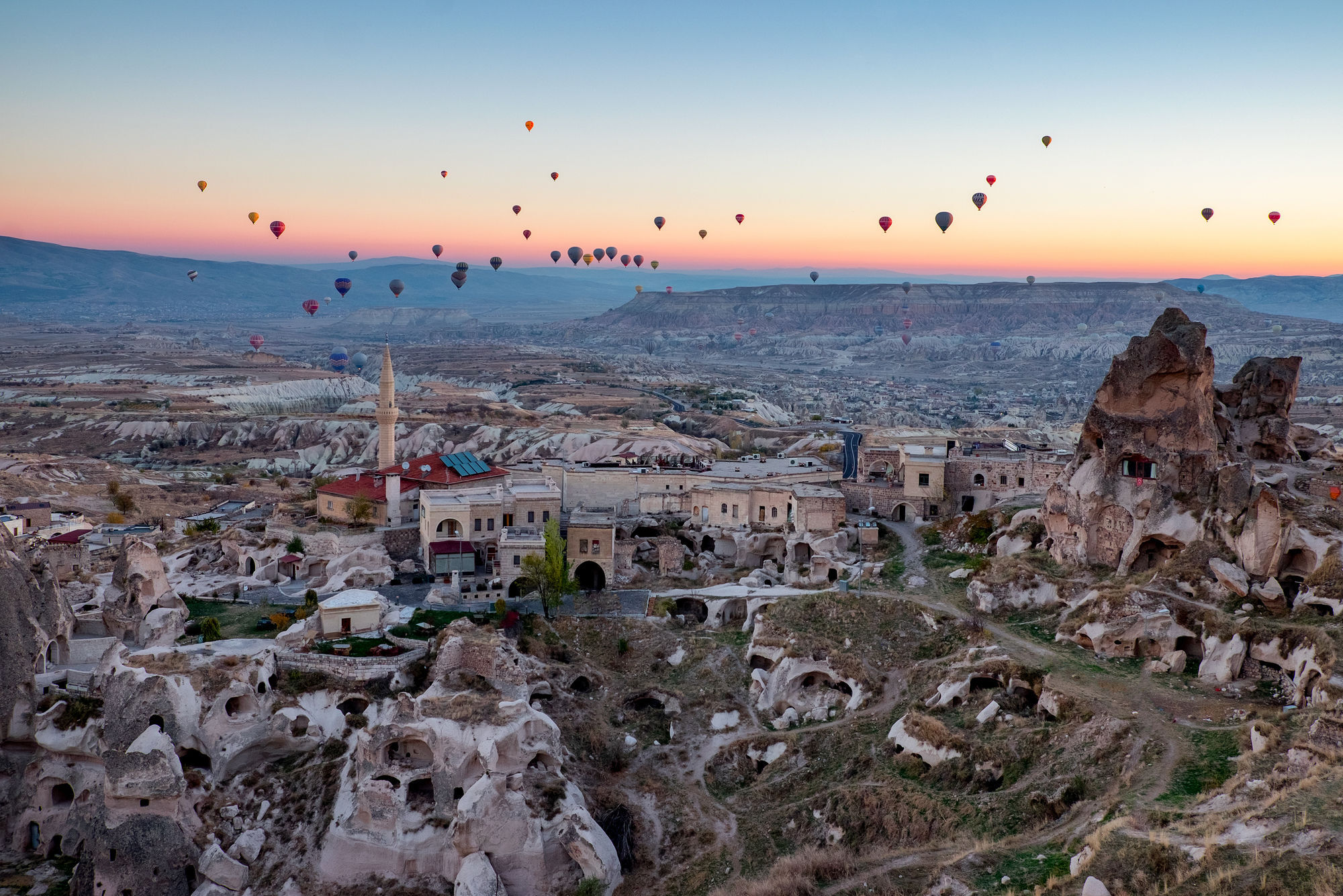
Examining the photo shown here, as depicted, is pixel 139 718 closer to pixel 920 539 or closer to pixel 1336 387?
pixel 920 539

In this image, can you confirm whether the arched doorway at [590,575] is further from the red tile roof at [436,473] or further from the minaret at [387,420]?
the minaret at [387,420]

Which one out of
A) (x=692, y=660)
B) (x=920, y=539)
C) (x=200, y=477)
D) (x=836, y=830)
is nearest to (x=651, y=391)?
(x=200, y=477)

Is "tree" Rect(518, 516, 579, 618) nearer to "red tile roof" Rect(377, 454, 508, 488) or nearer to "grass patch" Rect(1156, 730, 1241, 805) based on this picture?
"red tile roof" Rect(377, 454, 508, 488)

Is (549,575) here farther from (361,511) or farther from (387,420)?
(387,420)

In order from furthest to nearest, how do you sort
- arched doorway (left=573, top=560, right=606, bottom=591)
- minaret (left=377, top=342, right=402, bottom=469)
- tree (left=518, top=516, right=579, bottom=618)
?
minaret (left=377, top=342, right=402, bottom=469)
arched doorway (left=573, top=560, right=606, bottom=591)
tree (left=518, top=516, right=579, bottom=618)

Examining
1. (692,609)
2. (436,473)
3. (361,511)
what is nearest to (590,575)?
(692,609)

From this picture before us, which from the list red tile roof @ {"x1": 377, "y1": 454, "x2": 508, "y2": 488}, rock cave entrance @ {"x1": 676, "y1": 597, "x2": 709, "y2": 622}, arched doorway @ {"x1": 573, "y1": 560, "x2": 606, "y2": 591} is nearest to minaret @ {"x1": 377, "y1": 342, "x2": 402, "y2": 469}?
red tile roof @ {"x1": 377, "y1": 454, "x2": 508, "y2": 488}

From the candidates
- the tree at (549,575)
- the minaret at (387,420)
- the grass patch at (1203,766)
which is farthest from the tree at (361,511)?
the grass patch at (1203,766)
